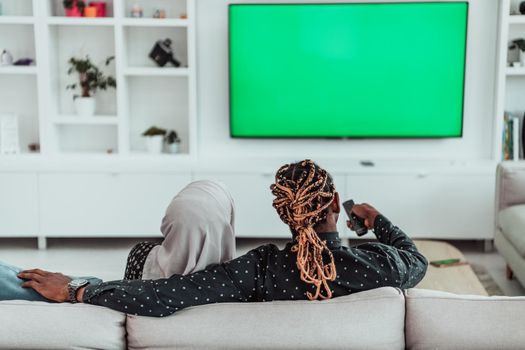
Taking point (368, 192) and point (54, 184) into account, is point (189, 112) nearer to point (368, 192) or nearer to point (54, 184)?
point (54, 184)

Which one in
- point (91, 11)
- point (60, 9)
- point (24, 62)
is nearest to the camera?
point (91, 11)

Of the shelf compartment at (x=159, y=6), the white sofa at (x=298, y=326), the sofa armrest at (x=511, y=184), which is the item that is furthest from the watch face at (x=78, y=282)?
the shelf compartment at (x=159, y=6)

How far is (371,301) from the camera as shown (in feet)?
5.35

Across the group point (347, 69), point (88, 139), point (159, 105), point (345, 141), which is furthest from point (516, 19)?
point (88, 139)

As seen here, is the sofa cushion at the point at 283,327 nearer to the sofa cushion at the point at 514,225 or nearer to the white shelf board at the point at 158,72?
the sofa cushion at the point at 514,225

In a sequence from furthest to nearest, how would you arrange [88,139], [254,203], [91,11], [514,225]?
[88,139] → [91,11] → [254,203] → [514,225]

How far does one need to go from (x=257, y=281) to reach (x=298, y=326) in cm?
26

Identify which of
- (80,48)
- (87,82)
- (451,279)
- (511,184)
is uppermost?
(80,48)

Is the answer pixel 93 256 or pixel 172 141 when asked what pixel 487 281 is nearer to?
pixel 172 141

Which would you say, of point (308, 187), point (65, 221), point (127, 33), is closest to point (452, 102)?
point (127, 33)

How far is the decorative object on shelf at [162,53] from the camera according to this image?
16.5 feet

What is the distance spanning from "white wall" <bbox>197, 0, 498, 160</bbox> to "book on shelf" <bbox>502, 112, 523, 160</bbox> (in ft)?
0.47

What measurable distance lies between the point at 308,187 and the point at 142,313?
1.67 ft

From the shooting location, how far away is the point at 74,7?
501cm
